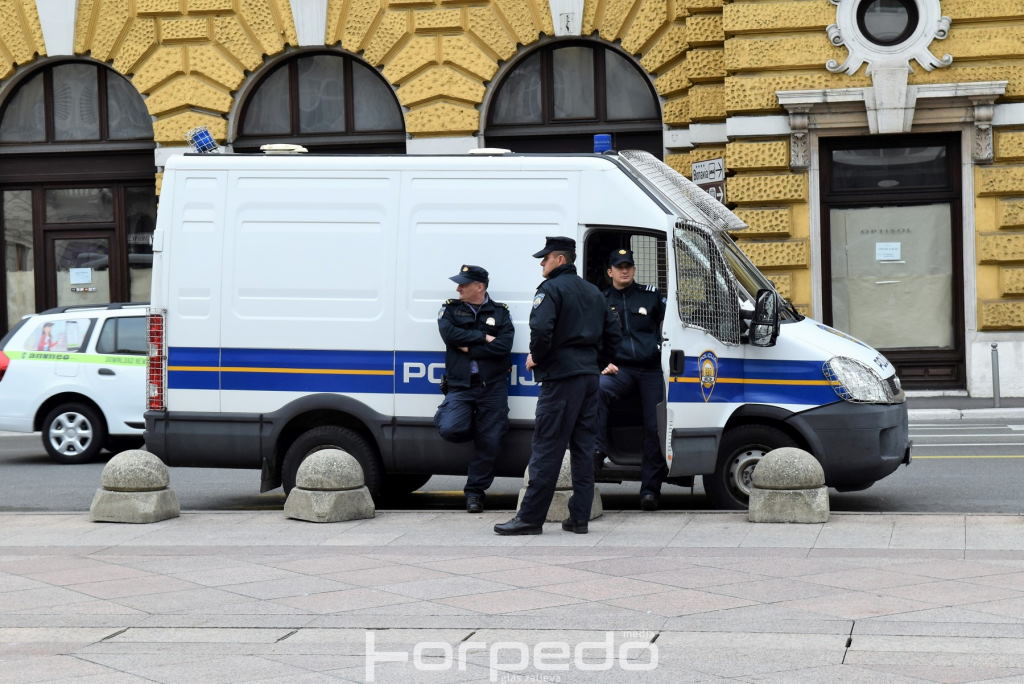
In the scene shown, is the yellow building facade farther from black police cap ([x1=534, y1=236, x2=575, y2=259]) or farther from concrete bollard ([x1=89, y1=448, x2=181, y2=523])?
concrete bollard ([x1=89, y1=448, x2=181, y2=523])

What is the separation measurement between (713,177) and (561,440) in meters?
11.7

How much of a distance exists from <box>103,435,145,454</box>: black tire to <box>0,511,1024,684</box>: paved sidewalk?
19.0 ft

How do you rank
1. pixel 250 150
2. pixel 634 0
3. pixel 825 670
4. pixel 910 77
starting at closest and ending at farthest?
pixel 825 670, pixel 910 77, pixel 634 0, pixel 250 150

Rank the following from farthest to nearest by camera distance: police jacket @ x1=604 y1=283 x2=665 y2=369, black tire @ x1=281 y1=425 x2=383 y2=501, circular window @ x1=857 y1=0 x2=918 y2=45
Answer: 1. circular window @ x1=857 y1=0 x2=918 y2=45
2. black tire @ x1=281 y1=425 x2=383 y2=501
3. police jacket @ x1=604 y1=283 x2=665 y2=369

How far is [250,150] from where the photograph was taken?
24.0m

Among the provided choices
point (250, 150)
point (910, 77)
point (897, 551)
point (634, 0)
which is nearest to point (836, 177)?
point (910, 77)

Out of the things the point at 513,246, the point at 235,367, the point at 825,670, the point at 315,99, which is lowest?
the point at 825,670

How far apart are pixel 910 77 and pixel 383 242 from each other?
11.2m

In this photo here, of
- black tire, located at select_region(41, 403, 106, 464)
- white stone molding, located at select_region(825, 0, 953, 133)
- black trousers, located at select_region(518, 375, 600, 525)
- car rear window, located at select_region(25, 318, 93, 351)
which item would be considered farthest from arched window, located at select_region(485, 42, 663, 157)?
black trousers, located at select_region(518, 375, 600, 525)

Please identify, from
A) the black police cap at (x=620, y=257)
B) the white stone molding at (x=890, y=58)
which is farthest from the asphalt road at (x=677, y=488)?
the white stone molding at (x=890, y=58)

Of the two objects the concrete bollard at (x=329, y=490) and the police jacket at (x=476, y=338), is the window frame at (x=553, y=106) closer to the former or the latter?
the police jacket at (x=476, y=338)

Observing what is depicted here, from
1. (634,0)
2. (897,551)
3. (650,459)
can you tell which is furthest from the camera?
(634,0)

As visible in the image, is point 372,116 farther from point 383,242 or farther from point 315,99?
point 383,242

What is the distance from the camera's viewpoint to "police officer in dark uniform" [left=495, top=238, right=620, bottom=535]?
9797mm
